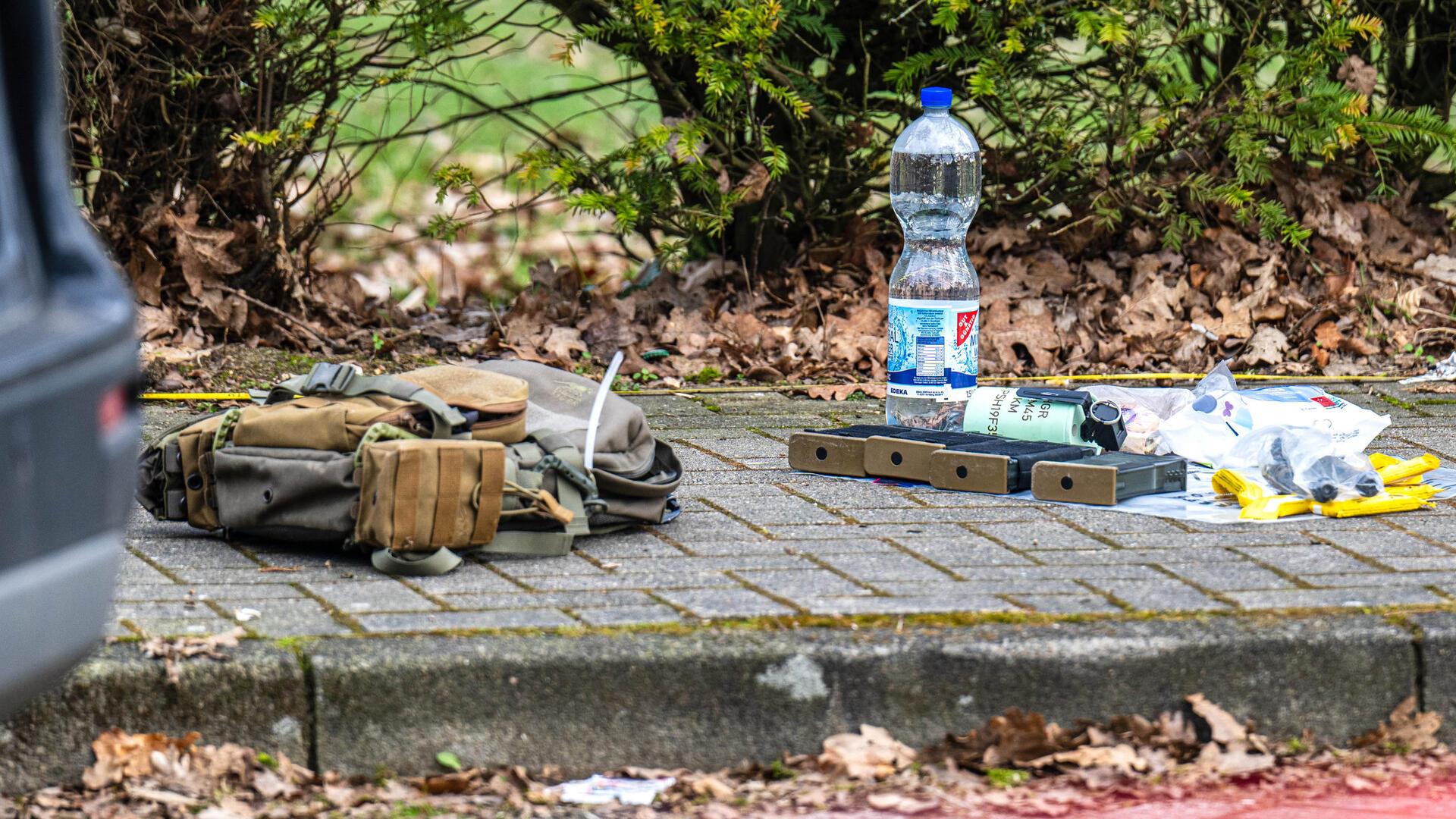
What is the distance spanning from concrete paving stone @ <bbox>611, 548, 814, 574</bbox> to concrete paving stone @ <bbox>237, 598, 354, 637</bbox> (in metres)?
0.65

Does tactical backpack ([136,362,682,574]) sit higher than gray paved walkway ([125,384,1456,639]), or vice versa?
tactical backpack ([136,362,682,574])

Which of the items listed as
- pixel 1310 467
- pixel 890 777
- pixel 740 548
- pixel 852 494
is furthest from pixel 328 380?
pixel 1310 467

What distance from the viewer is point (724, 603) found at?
3268 mm

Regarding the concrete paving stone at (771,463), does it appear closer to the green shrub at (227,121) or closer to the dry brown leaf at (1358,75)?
the green shrub at (227,121)

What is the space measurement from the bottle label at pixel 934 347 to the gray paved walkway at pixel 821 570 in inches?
23.6

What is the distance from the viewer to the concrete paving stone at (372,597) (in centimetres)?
323

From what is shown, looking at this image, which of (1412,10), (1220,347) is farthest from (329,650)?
(1412,10)

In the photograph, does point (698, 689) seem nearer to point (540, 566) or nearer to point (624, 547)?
point (540, 566)

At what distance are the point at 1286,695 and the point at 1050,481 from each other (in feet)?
3.84

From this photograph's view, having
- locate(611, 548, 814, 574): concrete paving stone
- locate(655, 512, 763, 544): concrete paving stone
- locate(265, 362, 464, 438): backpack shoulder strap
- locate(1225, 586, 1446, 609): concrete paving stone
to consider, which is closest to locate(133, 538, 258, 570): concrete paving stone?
locate(265, 362, 464, 438): backpack shoulder strap

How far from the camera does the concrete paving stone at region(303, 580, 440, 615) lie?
3.23 m

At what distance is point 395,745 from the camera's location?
2961 millimetres

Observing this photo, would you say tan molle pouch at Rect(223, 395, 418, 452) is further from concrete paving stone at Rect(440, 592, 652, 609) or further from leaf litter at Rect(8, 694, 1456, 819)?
leaf litter at Rect(8, 694, 1456, 819)

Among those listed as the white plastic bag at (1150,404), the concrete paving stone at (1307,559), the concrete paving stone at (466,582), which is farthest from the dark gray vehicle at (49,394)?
the white plastic bag at (1150,404)
